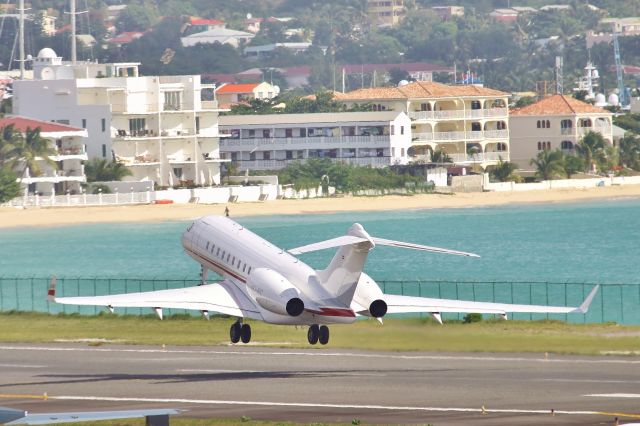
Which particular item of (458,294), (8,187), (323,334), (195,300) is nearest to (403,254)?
(8,187)

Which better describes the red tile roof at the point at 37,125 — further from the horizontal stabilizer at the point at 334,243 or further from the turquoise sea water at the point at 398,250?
the horizontal stabilizer at the point at 334,243

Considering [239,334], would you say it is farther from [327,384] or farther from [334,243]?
[334,243]

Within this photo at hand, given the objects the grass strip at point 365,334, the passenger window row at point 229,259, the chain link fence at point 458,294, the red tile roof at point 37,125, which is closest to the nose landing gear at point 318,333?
the passenger window row at point 229,259

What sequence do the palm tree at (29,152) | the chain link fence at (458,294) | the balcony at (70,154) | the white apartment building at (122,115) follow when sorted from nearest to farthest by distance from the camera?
the chain link fence at (458,294) < the palm tree at (29,152) < the balcony at (70,154) < the white apartment building at (122,115)

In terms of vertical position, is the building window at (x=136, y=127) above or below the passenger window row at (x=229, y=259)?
above

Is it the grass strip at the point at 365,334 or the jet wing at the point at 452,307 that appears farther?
the grass strip at the point at 365,334

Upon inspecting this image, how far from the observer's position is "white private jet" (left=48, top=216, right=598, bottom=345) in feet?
196

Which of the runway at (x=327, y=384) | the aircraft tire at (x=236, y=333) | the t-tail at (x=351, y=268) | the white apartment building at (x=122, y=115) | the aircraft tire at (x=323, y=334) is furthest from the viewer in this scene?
the white apartment building at (x=122, y=115)

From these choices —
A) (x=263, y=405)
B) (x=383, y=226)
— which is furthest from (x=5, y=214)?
(x=263, y=405)

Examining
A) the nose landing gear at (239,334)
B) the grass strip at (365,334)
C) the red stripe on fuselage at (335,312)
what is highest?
the red stripe on fuselage at (335,312)

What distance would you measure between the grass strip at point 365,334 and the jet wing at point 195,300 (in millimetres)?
8473

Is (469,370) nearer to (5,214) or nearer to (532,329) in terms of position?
(532,329)

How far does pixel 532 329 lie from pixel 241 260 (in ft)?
57.6

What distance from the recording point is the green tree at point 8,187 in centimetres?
17675
